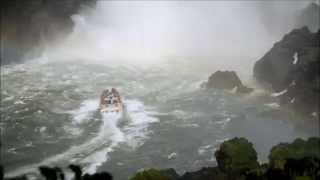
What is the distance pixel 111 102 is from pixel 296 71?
14.2 meters

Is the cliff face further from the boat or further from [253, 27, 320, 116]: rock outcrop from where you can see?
[253, 27, 320, 116]: rock outcrop

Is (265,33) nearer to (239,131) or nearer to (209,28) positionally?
(209,28)

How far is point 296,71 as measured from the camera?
52.6 metres

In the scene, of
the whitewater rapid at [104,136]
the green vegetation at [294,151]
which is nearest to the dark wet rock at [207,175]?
the green vegetation at [294,151]

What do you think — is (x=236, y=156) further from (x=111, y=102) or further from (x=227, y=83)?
(x=227, y=83)

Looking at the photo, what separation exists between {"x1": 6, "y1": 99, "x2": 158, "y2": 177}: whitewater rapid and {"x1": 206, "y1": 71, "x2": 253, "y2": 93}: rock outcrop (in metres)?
6.90

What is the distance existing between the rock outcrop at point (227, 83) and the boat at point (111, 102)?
814 centimetres

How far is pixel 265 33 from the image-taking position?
272 ft

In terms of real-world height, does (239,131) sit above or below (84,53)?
below

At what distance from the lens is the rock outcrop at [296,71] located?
49.5 metres

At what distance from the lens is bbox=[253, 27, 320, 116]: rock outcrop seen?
4950 cm

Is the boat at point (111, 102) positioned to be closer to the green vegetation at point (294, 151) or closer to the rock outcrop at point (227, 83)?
the rock outcrop at point (227, 83)

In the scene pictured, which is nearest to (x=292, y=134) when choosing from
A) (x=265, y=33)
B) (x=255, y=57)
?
(x=255, y=57)

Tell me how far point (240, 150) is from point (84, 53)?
39455 millimetres
